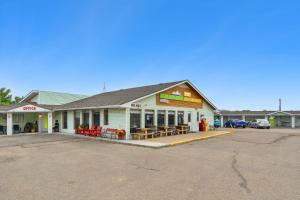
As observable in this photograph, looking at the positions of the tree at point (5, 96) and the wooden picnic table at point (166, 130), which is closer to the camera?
the wooden picnic table at point (166, 130)

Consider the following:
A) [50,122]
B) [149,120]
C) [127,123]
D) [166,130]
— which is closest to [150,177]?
[127,123]

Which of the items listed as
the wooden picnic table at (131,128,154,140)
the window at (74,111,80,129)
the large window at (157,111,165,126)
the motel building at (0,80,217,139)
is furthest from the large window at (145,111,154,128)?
the window at (74,111,80,129)

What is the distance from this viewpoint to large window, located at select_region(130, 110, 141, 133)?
1723 cm

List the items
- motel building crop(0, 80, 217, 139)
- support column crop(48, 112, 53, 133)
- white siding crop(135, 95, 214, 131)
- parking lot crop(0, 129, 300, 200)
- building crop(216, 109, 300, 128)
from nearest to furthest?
parking lot crop(0, 129, 300, 200) → motel building crop(0, 80, 217, 139) → white siding crop(135, 95, 214, 131) → support column crop(48, 112, 53, 133) → building crop(216, 109, 300, 128)

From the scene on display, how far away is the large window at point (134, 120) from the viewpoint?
17234 millimetres

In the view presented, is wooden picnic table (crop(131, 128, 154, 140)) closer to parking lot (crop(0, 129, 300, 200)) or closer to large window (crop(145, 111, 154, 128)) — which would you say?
large window (crop(145, 111, 154, 128))

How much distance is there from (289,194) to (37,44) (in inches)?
796

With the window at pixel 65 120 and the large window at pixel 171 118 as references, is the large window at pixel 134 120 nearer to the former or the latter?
the large window at pixel 171 118

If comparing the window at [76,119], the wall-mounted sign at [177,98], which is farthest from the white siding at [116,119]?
the window at [76,119]

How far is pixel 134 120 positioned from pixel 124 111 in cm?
133

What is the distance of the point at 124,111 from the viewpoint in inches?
655

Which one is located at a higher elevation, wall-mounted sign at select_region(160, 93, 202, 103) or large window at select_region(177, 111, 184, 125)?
wall-mounted sign at select_region(160, 93, 202, 103)

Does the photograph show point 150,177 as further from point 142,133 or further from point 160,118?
point 160,118

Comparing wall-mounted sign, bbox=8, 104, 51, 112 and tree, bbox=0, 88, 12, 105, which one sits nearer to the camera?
wall-mounted sign, bbox=8, 104, 51, 112
